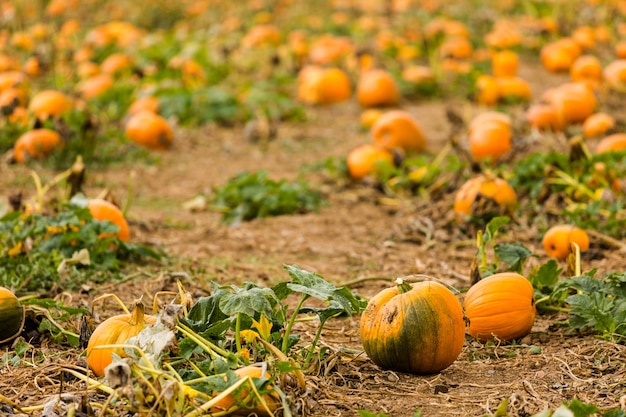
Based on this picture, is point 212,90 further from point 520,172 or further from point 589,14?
point 589,14

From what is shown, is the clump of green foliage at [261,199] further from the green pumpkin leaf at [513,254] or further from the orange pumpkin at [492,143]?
the green pumpkin leaf at [513,254]

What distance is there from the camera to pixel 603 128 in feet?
22.5

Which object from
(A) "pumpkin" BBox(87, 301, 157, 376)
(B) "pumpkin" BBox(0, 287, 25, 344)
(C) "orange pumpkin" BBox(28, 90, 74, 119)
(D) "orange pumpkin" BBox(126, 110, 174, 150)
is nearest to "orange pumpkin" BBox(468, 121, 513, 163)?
(D) "orange pumpkin" BBox(126, 110, 174, 150)

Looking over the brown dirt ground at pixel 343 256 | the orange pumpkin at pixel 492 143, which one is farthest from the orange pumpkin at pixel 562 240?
Result: the orange pumpkin at pixel 492 143

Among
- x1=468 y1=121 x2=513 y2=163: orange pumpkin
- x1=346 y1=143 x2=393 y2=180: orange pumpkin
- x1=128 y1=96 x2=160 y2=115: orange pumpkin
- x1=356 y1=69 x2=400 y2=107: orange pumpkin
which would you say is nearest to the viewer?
x1=468 y1=121 x2=513 y2=163: orange pumpkin

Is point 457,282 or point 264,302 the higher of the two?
point 264,302

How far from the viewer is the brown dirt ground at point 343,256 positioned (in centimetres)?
301

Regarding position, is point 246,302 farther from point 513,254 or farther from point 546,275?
point 546,275

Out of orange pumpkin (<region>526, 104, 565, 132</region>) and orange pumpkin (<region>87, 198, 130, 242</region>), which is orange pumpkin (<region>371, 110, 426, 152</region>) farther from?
orange pumpkin (<region>87, 198, 130, 242</region>)

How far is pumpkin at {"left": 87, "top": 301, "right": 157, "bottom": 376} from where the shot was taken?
2.97 m

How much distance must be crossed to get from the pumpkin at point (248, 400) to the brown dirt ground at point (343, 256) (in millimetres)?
126

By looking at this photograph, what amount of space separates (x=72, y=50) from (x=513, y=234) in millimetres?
6699

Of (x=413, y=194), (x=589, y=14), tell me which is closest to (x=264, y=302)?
(x=413, y=194)

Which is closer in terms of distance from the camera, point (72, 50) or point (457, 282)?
point (457, 282)
